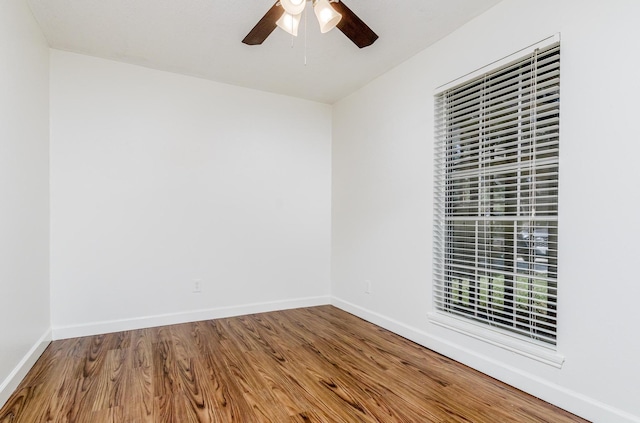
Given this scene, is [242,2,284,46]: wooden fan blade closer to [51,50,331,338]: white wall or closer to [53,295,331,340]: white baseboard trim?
[51,50,331,338]: white wall

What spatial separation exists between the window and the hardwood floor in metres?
0.47

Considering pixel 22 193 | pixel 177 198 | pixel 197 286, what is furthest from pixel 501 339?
pixel 22 193

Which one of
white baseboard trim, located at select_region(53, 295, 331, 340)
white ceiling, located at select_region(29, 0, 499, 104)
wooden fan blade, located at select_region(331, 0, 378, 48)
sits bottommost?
white baseboard trim, located at select_region(53, 295, 331, 340)

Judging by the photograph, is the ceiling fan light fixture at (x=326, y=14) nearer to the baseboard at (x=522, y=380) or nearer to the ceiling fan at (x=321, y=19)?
the ceiling fan at (x=321, y=19)

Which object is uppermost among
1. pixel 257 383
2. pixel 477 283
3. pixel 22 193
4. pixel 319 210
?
pixel 22 193

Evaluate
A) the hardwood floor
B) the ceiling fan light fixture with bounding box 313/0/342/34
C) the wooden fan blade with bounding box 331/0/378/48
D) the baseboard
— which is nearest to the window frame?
the baseboard

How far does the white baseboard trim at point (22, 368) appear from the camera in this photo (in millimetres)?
1873

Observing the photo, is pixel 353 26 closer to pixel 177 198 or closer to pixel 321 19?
pixel 321 19

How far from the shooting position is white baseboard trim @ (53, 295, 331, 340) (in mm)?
2904

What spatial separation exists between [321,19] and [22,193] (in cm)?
215

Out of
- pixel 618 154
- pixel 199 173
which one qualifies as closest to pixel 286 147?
pixel 199 173

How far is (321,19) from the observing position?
1.81 meters

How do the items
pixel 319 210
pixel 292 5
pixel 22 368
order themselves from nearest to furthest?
pixel 292 5 → pixel 22 368 → pixel 319 210

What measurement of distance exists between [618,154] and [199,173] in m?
3.22
